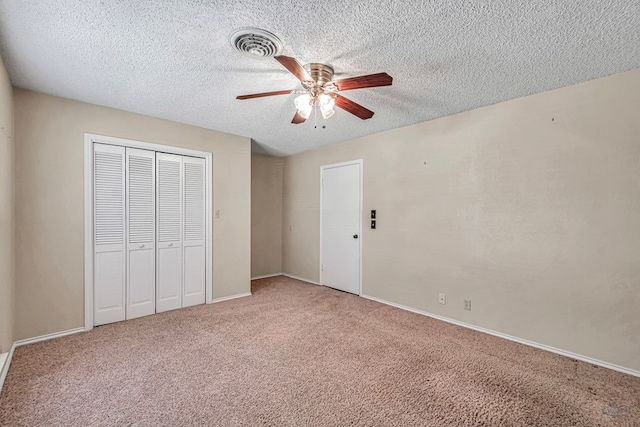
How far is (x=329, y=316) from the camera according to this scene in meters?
3.42

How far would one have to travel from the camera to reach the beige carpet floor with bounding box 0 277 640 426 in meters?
1.76

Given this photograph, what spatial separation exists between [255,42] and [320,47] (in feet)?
1.41

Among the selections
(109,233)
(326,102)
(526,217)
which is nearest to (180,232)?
(109,233)

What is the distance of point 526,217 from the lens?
2.72 metres

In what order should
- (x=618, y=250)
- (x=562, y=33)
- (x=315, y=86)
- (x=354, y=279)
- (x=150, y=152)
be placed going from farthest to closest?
(x=354, y=279) < (x=150, y=152) < (x=618, y=250) < (x=315, y=86) < (x=562, y=33)

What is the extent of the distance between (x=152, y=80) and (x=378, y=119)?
2355mm

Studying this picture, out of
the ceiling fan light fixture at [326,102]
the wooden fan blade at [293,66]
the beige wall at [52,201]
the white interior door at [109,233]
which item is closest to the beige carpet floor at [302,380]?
the white interior door at [109,233]

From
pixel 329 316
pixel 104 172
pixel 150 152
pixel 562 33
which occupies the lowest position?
pixel 329 316

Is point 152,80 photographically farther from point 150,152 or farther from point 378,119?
point 378,119

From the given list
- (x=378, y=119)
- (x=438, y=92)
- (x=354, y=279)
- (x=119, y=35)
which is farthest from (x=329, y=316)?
(x=119, y=35)

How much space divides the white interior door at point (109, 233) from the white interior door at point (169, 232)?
0.38m

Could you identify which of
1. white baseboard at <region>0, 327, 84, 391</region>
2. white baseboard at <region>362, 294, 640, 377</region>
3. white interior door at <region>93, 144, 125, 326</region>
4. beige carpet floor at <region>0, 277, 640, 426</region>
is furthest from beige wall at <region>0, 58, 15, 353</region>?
white baseboard at <region>362, 294, 640, 377</region>

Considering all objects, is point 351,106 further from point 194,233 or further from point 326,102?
point 194,233

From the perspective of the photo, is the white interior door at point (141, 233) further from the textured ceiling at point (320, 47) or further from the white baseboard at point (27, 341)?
the textured ceiling at point (320, 47)
